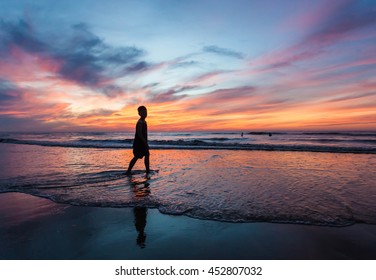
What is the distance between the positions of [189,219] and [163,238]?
82 centimetres

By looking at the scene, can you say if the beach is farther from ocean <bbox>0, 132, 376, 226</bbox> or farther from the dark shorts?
the dark shorts

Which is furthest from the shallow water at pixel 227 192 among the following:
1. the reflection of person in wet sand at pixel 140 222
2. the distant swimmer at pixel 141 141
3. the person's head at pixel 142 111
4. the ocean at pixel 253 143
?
the ocean at pixel 253 143

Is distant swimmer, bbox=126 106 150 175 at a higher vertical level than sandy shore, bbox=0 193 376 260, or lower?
higher

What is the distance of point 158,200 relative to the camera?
4984mm

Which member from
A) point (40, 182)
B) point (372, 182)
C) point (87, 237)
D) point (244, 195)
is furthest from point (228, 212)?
point (40, 182)

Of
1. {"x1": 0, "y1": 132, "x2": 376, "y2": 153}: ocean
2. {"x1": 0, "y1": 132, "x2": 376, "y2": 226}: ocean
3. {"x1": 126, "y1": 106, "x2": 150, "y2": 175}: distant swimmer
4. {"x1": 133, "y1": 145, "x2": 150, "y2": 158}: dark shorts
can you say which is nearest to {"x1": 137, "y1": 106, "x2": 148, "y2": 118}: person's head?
{"x1": 126, "y1": 106, "x2": 150, "y2": 175}: distant swimmer

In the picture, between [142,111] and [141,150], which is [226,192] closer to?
[141,150]

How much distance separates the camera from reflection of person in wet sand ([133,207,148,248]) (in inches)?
124

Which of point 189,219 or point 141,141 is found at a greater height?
point 141,141

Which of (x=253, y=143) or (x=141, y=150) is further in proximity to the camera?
(x=253, y=143)

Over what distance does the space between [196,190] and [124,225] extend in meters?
2.45

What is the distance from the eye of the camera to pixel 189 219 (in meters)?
3.94

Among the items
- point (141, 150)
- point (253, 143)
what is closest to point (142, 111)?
point (141, 150)
